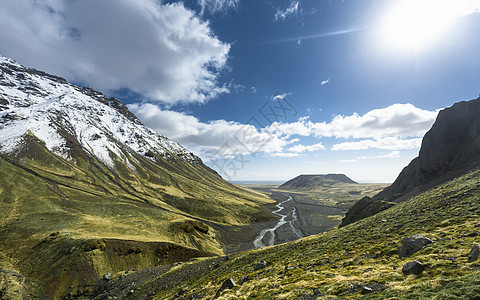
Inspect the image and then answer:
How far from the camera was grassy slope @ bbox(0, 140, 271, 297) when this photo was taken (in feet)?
175

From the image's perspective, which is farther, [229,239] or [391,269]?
[229,239]

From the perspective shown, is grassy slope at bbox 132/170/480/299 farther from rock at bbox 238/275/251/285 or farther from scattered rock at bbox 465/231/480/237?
rock at bbox 238/275/251/285

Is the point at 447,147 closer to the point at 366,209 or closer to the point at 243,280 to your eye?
the point at 366,209

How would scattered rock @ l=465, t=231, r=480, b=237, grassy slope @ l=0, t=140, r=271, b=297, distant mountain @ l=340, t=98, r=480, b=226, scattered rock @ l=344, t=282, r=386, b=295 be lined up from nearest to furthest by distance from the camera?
scattered rock @ l=344, t=282, r=386, b=295
scattered rock @ l=465, t=231, r=480, b=237
grassy slope @ l=0, t=140, r=271, b=297
distant mountain @ l=340, t=98, r=480, b=226

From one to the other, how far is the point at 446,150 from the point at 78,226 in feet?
563

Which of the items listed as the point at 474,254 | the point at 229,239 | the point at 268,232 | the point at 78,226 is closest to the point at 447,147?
the point at 268,232

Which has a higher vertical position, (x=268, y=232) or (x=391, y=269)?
(x=391, y=269)

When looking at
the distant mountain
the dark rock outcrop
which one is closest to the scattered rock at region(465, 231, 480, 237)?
the dark rock outcrop

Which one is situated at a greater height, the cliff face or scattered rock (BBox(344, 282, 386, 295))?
the cliff face

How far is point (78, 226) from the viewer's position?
7488 centimetres

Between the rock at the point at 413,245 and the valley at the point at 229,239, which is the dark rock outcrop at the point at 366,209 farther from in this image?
the rock at the point at 413,245

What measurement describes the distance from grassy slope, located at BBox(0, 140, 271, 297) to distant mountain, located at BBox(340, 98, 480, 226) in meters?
76.1

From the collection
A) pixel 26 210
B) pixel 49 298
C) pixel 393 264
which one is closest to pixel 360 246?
pixel 393 264

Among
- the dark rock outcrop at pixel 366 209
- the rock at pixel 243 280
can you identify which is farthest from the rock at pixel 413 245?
the dark rock outcrop at pixel 366 209
